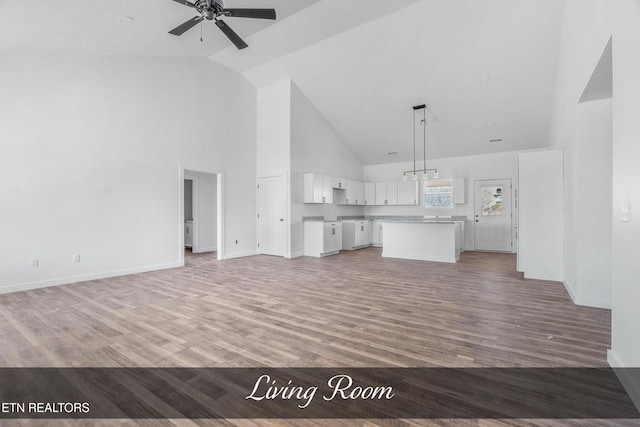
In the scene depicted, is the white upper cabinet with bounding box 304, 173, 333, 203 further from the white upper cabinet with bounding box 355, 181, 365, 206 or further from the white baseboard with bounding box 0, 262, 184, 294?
the white baseboard with bounding box 0, 262, 184, 294

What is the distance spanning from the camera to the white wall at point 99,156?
406 cm

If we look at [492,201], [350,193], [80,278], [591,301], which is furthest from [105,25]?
[492,201]

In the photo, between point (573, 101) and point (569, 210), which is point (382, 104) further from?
point (569, 210)

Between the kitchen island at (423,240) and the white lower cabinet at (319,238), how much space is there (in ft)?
4.34

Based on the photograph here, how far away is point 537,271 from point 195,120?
6.73 meters

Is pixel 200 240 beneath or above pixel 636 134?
beneath

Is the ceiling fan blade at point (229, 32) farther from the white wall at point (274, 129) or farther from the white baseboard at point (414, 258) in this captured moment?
the white baseboard at point (414, 258)

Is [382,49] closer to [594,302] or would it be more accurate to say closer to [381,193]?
[381,193]

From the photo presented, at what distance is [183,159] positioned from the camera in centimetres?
593

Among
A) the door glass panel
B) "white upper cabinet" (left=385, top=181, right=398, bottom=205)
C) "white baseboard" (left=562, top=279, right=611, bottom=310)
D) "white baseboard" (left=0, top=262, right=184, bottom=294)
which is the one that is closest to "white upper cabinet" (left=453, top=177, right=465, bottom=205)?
the door glass panel

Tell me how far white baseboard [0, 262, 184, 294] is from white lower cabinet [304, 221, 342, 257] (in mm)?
2879

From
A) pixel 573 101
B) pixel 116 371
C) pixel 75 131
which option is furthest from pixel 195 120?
pixel 573 101

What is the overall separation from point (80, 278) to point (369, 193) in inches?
303

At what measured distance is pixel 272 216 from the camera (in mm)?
7328
